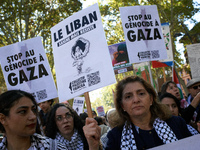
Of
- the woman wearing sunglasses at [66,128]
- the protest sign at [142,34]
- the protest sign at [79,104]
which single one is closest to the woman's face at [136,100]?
the woman wearing sunglasses at [66,128]

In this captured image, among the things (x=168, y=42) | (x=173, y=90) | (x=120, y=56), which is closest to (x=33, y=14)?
(x=120, y=56)

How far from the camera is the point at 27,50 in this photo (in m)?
4.47

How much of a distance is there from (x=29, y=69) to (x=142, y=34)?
7.44 ft

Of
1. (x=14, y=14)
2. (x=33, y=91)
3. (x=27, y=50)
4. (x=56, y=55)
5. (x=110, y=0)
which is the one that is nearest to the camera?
(x=56, y=55)

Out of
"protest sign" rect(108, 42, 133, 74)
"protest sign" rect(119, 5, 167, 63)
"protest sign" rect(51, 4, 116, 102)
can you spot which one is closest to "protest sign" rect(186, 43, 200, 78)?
"protest sign" rect(119, 5, 167, 63)

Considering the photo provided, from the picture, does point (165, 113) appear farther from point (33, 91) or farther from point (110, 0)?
point (110, 0)

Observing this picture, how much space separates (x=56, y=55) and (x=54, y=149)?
1.27 metres

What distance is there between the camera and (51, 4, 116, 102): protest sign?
2988 millimetres

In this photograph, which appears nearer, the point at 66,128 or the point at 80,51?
the point at 80,51

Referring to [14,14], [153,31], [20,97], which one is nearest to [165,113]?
[20,97]

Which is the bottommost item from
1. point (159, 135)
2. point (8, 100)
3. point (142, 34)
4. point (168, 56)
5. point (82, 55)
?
point (159, 135)

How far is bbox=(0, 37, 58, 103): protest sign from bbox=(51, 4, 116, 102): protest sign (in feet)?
3.26

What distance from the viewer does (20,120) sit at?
7.83 ft

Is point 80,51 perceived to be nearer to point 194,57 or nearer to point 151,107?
point 151,107
